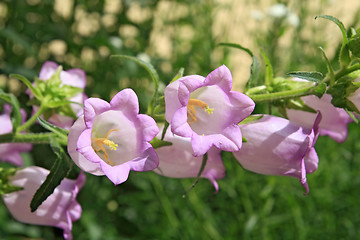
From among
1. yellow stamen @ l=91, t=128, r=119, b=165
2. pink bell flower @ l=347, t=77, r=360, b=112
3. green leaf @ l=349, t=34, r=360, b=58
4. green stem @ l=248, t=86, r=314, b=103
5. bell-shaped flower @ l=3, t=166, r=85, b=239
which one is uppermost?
green leaf @ l=349, t=34, r=360, b=58

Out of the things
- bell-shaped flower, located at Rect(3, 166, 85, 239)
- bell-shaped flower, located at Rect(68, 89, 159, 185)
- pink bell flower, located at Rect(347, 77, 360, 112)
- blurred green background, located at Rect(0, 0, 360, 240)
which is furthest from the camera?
blurred green background, located at Rect(0, 0, 360, 240)

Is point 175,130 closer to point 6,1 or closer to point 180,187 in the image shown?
point 180,187

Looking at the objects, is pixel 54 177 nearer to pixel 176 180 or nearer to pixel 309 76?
pixel 309 76

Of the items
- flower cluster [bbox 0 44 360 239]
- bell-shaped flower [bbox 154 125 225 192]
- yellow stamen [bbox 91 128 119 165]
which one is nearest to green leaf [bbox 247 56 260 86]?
flower cluster [bbox 0 44 360 239]

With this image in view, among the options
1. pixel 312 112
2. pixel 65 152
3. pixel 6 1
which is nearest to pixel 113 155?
pixel 65 152

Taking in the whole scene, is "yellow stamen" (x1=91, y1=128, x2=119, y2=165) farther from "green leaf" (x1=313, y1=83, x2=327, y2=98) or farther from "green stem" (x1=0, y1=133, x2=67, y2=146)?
"green leaf" (x1=313, y1=83, x2=327, y2=98)

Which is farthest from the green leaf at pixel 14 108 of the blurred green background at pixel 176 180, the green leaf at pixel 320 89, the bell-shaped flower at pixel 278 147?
the blurred green background at pixel 176 180

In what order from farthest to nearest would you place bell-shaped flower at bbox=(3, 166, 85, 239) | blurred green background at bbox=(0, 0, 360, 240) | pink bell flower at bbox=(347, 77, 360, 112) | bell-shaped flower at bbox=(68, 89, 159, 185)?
blurred green background at bbox=(0, 0, 360, 240) < bell-shaped flower at bbox=(3, 166, 85, 239) < pink bell flower at bbox=(347, 77, 360, 112) < bell-shaped flower at bbox=(68, 89, 159, 185)
